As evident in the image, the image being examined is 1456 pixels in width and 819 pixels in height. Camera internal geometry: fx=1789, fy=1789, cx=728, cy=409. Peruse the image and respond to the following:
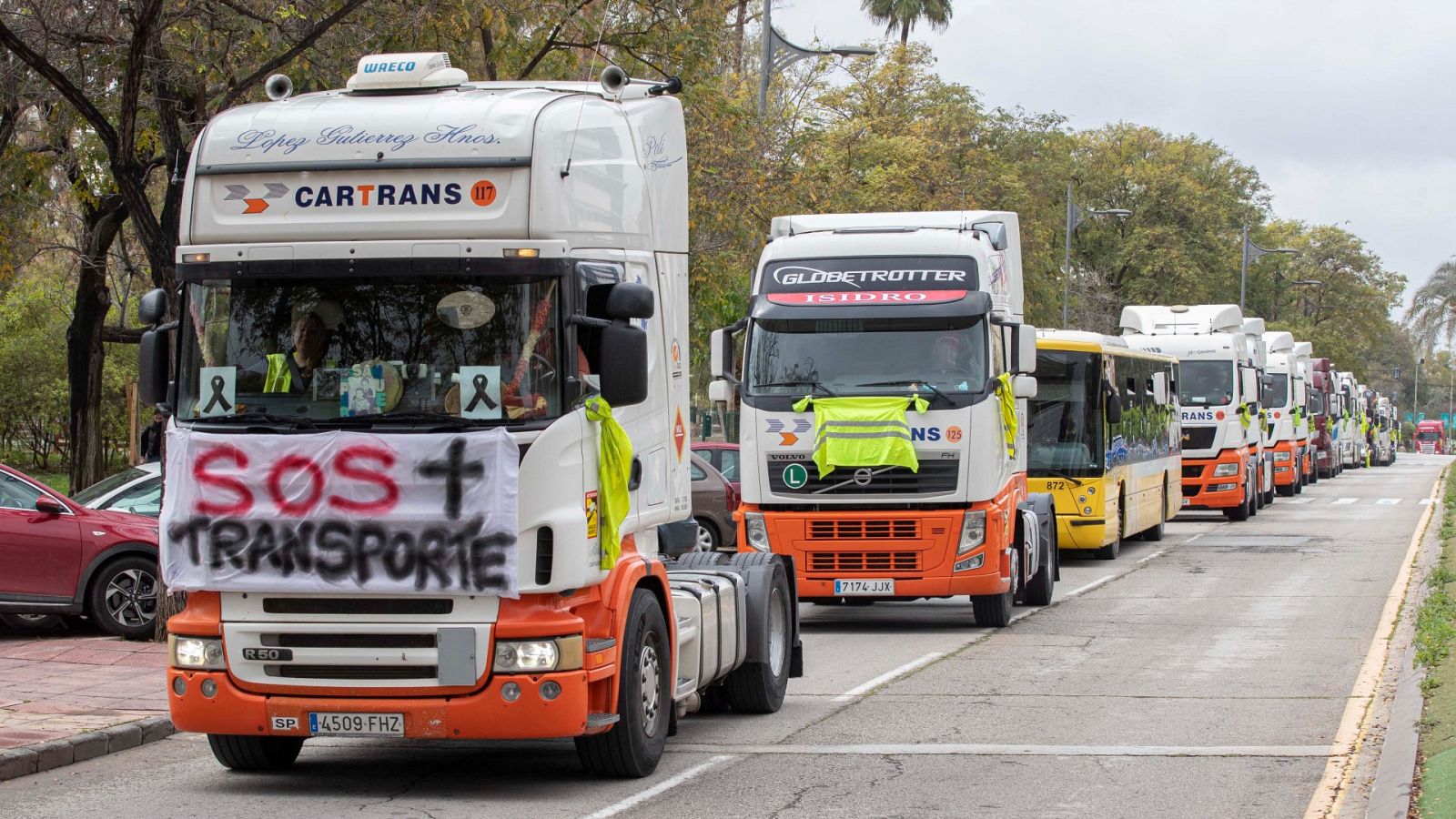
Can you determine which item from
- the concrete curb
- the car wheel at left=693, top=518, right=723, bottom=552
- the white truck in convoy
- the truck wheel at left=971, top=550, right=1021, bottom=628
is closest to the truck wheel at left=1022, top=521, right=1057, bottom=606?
the truck wheel at left=971, top=550, right=1021, bottom=628

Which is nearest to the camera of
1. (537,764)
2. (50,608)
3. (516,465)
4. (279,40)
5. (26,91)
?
(516,465)

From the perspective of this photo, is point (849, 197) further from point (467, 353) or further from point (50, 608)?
point (467, 353)

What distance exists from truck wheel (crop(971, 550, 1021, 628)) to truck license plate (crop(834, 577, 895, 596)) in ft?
3.19

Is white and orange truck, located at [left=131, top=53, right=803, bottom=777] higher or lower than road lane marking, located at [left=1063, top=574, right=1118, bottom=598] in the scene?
higher

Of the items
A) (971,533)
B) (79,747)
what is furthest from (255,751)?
(971,533)

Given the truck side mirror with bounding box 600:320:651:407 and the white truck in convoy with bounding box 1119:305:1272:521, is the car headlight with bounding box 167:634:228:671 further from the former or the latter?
the white truck in convoy with bounding box 1119:305:1272:521

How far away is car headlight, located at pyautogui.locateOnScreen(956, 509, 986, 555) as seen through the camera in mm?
15617

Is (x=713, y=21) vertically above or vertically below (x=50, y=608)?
above

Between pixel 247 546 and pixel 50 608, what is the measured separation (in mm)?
7599

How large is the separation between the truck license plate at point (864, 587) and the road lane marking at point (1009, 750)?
551cm

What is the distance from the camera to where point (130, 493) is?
15977 mm

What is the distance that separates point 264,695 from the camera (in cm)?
844

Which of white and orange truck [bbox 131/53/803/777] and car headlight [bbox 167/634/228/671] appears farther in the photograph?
car headlight [bbox 167/634/228/671]

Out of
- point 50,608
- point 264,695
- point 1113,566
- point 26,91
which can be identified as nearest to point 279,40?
point 26,91
